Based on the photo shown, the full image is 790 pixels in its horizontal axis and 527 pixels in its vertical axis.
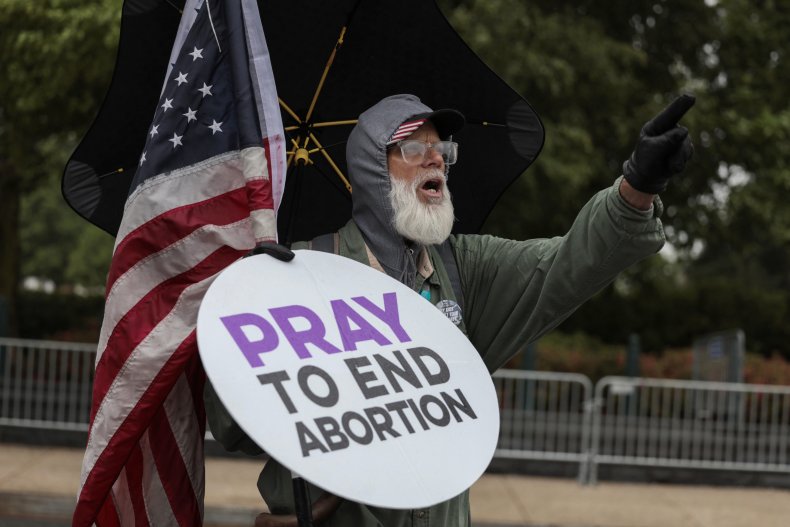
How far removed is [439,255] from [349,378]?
702mm

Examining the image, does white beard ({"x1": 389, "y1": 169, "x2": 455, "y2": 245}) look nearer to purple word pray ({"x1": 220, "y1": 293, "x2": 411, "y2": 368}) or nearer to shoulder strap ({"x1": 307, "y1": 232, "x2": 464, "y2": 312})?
shoulder strap ({"x1": 307, "y1": 232, "x2": 464, "y2": 312})

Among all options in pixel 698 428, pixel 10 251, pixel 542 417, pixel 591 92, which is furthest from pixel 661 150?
pixel 10 251

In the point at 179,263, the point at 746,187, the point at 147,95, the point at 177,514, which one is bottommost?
the point at 746,187

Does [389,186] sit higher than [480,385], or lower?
higher

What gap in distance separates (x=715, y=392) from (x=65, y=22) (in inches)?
265

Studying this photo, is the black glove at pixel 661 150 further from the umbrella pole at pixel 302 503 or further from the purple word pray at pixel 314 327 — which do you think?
the umbrella pole at pixel 302 503

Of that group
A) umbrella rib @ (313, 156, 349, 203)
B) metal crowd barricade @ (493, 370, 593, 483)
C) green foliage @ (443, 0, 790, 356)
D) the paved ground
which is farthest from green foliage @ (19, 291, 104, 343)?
umbrella rib @ (313, 156, 349, 203)

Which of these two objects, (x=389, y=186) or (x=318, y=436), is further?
(x=389, y=186)

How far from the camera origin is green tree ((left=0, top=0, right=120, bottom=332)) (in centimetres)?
875

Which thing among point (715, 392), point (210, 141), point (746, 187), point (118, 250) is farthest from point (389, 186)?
point (746, 187)

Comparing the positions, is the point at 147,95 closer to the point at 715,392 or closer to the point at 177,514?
the point at 177,514

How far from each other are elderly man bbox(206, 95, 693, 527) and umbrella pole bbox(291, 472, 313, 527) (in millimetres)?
129

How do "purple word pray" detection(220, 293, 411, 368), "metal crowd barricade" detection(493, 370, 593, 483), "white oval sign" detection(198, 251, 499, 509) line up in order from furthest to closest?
"metal crowd barricade" detection(493, 370, 593, 483), "purple word pray" detection(220, 293, 411, 368), "white oval sign" detection(198, 251, 499, 509)

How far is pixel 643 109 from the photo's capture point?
472 inches
